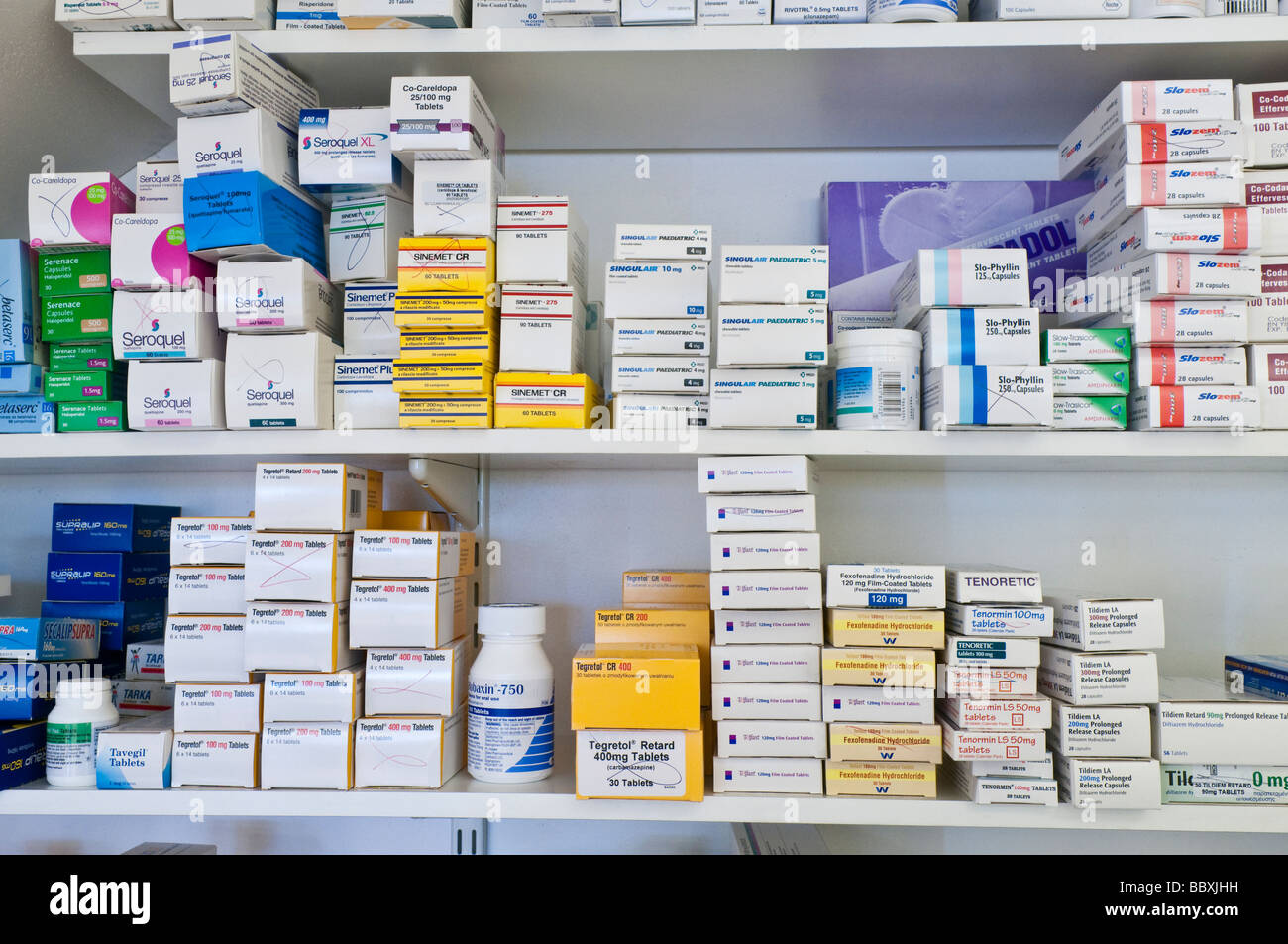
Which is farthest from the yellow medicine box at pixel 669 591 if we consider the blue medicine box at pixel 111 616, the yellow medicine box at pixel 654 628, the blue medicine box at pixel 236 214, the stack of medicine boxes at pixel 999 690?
the blue medicine box at pixel 111 616

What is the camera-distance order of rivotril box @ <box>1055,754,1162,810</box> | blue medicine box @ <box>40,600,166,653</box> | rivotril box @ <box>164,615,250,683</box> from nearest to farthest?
rivotril box @ <box>1055,754,1162,810</box> → rivotril box @ <box>164,615,250,683</box> → blue medicine box @ <box>40,600,166,653</box>

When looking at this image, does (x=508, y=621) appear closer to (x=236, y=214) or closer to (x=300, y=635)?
(x=300, y=635)

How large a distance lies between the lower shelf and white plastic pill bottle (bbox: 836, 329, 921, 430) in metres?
0.56

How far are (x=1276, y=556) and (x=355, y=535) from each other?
Result: 5.37ft

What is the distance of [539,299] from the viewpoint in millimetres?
1271

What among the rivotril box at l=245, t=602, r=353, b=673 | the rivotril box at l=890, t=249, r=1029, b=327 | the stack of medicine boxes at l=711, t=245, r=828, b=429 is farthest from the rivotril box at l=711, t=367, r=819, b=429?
the rivotril box at l=245, t=602, r=353, b=673

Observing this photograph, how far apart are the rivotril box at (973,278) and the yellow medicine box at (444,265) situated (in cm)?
65

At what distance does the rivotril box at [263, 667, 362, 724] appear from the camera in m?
1.24

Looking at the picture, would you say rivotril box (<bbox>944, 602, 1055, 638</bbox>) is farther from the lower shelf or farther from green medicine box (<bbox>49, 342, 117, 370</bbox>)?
green medicine box (<bbox>49, 342, 117, 370</bbox>)

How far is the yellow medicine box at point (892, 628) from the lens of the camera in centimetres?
122

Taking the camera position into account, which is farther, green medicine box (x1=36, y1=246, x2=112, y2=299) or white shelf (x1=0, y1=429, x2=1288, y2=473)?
green medicine box (x1=36, y1=246, x2=112, y2=299)

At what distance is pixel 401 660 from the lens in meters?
1.27

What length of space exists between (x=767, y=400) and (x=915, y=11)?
0.62 m
